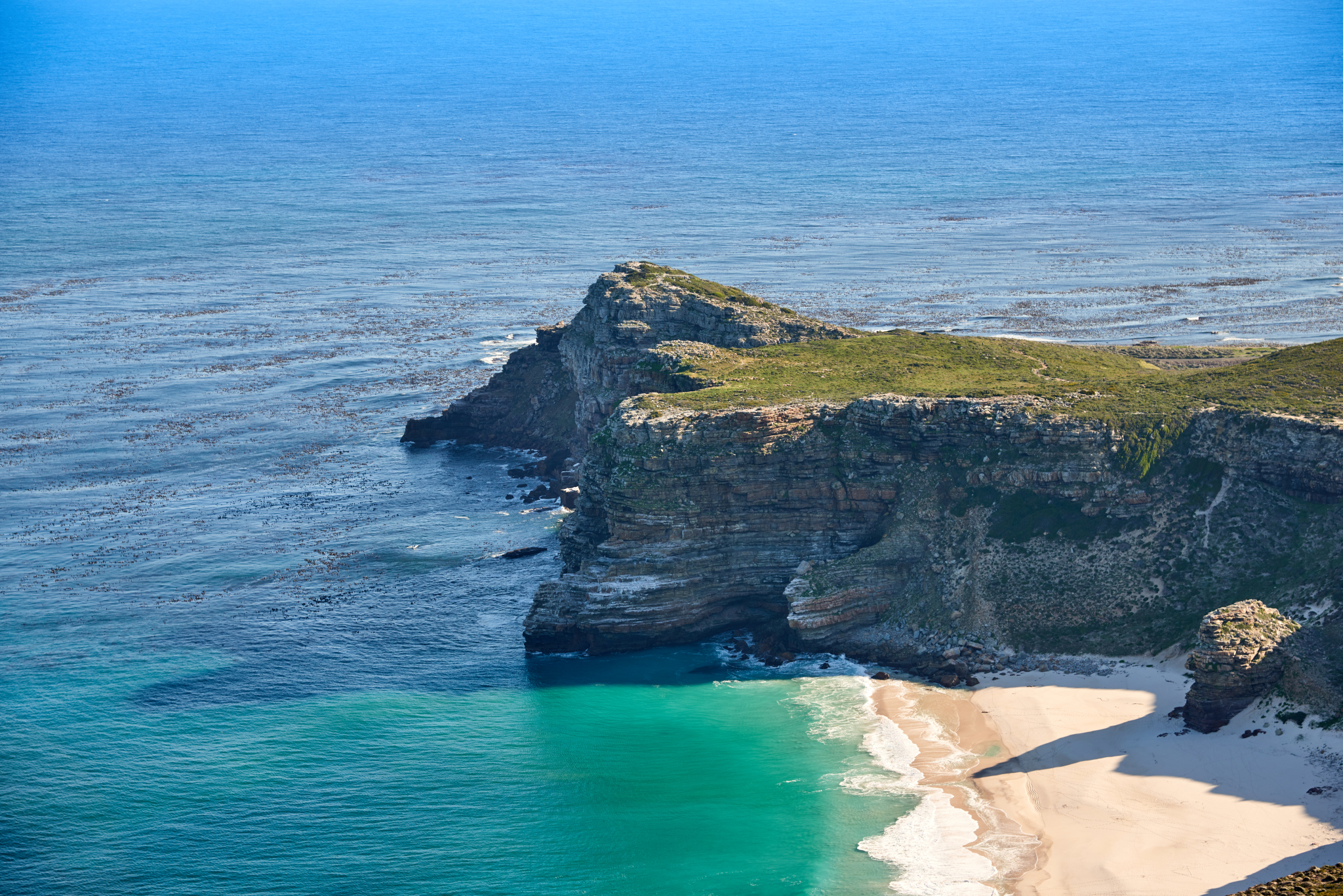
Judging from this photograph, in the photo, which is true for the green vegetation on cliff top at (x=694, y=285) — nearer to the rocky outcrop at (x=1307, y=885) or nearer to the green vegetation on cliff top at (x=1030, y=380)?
the green vegetation on cliff top at (x=1030, y=380)

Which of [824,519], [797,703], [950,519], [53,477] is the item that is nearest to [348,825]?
[797,703]

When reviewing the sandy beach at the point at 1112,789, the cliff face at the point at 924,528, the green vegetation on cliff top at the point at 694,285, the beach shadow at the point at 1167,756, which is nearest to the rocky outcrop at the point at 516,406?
the green vegetation on cliff top at the point at 694,285

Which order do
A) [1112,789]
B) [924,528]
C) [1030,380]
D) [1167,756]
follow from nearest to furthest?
[1112,789]
[1167,756]
[924,528]
[1030,380]

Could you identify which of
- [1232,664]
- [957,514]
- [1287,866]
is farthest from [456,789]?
[1232,664]

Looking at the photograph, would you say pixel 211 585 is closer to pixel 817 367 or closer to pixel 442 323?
pixel 817 367

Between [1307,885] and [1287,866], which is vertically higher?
[1307,885]

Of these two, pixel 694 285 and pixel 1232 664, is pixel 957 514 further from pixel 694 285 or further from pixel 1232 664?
pixel 694 285

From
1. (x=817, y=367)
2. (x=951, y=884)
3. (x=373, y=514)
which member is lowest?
(x=951, y=884)
